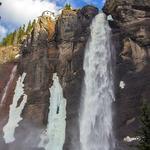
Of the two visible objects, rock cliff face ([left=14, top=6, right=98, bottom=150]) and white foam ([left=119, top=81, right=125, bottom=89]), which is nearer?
white foam ([left=119, top=81, right=125, bottom=89])

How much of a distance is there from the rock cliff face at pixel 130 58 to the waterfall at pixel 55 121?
9539 mm

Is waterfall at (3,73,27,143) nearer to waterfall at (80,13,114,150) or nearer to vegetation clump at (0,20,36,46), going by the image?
waterfall at (80,13,114,150)

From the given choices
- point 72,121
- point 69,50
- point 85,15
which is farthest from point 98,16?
point 72,121

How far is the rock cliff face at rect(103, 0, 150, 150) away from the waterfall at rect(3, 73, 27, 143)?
60.1 ft

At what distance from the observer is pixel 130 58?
6262 centimetres

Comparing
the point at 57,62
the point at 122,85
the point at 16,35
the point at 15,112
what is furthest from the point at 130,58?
the point at 16,35

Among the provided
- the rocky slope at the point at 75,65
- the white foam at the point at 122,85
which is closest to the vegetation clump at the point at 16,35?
the rocky slope at the point at 75,65

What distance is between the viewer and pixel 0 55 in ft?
280

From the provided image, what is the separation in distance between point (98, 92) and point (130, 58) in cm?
691

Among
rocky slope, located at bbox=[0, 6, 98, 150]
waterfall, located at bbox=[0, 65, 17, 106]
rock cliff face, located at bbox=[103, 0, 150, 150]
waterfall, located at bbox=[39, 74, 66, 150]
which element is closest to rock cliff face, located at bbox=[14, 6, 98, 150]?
rocky slope, located at bbox=[0, 6, 98, 150]

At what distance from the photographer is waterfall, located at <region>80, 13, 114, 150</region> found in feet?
191

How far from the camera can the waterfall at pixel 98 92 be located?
5822 cm

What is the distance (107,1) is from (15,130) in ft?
88.0

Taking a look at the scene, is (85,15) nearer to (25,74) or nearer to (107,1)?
(107,1)
